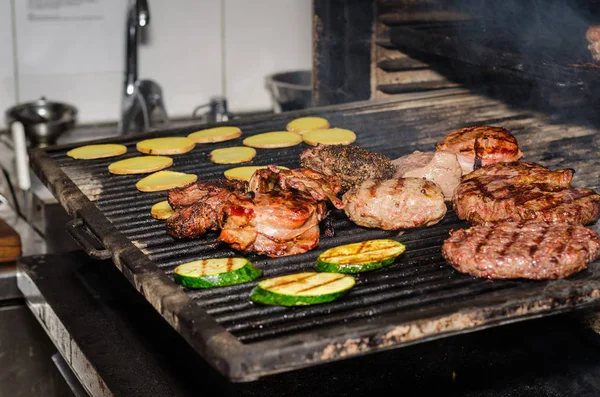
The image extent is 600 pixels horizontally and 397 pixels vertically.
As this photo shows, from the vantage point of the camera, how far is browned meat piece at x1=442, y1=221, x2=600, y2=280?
2703 mm

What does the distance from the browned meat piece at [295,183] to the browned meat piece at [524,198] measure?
519 millimetres

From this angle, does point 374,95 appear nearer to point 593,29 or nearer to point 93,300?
point 593,29

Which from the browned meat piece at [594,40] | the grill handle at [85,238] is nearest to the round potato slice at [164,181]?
the grill handle at [85,238]

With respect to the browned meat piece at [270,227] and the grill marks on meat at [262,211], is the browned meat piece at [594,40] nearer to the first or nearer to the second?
the grill marks on meat at [262,211]

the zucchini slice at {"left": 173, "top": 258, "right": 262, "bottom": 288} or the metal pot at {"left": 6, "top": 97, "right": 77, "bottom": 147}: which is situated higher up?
the metal pot at {"left": 6, "top": 97, "right": 77, "bottom": 147}

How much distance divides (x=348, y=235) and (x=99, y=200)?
3.70 ft

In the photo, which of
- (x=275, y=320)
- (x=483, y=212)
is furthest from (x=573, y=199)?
(x=275, y=320)

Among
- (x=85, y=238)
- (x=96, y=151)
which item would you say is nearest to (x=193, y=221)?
(x=85, y=238)

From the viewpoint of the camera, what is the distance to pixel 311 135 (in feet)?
13.9

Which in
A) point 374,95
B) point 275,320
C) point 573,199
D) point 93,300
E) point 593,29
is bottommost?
point 93,300

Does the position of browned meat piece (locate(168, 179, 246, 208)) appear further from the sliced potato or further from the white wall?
the white wall

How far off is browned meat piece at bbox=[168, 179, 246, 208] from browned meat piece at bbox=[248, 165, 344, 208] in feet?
0.34

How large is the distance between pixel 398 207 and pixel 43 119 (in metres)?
3.81

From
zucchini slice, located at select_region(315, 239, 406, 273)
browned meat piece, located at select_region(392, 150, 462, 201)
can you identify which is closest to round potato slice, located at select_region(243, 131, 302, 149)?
browned meat piece, located at select_region(392, 150, 462, 201)
